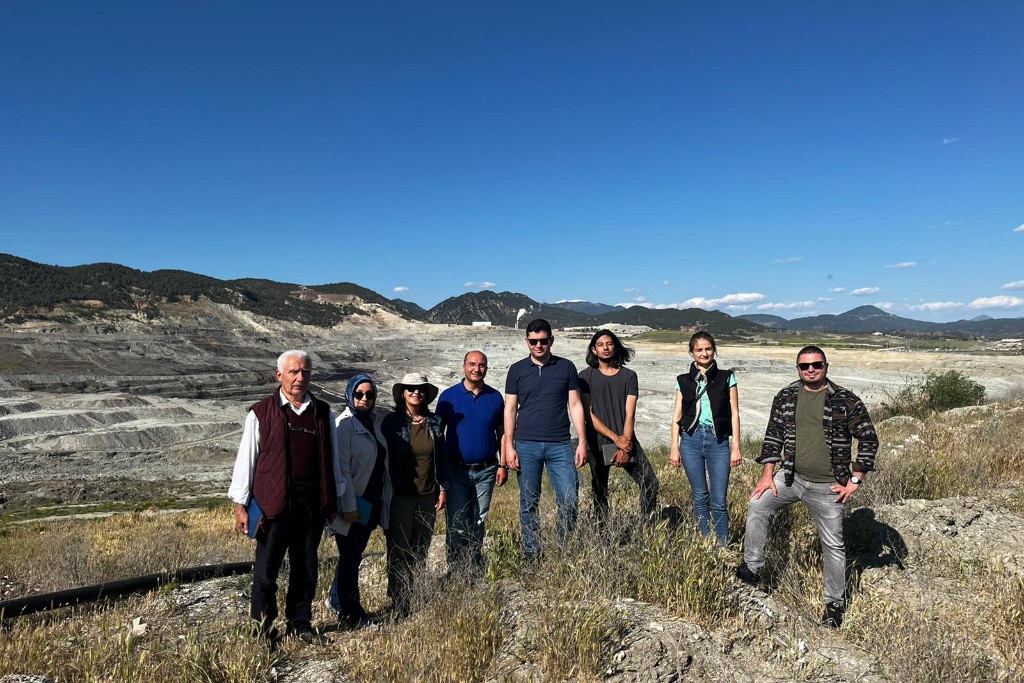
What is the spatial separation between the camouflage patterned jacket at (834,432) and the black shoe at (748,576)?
0.67 m

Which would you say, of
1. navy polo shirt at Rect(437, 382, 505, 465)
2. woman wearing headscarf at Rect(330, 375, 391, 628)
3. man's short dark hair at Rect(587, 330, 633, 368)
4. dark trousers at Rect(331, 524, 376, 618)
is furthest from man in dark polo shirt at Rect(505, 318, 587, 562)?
dark trousers at Rect(331, 524, 376, 618)

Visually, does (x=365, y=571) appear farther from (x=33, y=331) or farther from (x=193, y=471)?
(x=33, y=331)

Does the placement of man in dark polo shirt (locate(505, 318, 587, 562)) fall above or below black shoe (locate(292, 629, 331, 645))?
above

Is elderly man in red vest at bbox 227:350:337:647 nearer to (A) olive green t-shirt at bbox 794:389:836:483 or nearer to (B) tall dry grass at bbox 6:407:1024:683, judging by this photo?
(B) tall dry grass at bbox 6:407:1024:683

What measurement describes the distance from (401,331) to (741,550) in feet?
306

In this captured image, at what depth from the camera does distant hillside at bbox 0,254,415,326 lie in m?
60.6

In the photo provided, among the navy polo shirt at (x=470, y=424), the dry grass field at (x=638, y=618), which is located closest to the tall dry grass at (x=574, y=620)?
the dry grass field at (x=638, y=618)

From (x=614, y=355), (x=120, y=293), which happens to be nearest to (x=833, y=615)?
(x=614, y=355)

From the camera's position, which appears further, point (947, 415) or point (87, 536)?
point (947, 415)

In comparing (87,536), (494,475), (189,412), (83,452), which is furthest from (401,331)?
(494,475)

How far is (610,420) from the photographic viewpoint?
4.61m

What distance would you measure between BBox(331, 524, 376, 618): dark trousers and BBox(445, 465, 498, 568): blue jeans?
0.63 meters

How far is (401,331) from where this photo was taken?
95500mm

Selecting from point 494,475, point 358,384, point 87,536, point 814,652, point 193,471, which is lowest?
point 193,471
